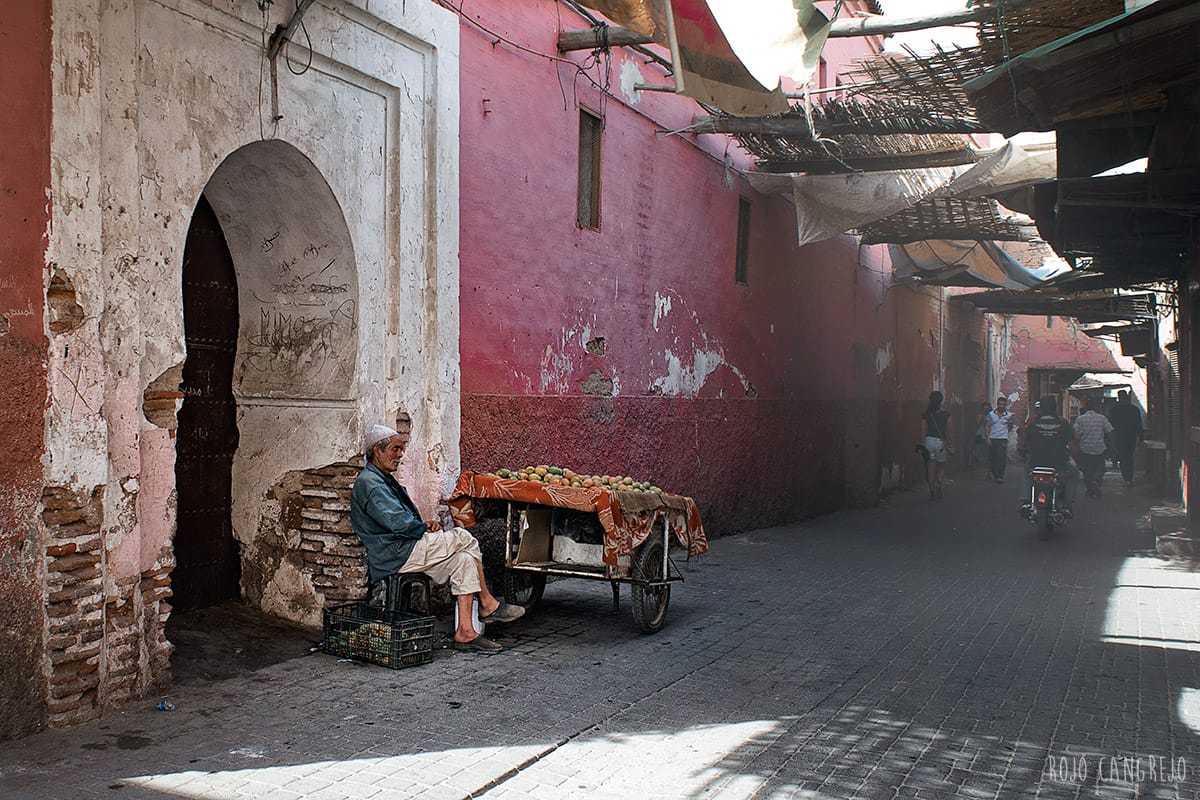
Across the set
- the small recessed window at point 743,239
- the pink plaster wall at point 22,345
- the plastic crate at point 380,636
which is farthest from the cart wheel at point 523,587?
the small recessed window at point 743,239

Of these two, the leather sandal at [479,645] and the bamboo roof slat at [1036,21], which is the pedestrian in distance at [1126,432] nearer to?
the bamboo roof slat at [1036,21]

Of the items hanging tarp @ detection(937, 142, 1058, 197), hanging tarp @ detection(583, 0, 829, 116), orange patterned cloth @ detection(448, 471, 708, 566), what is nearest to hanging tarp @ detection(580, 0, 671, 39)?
hanging tarp @ detection(583, 0, 829, 116)

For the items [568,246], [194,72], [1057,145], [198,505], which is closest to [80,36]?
[194,72]

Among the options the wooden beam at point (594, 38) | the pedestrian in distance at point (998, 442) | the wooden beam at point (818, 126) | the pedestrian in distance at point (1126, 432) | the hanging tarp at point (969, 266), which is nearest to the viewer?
the wooden beam at point (594, 38)

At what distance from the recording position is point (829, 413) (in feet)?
52.0

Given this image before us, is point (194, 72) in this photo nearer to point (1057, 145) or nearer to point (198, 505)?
point (198, 505)

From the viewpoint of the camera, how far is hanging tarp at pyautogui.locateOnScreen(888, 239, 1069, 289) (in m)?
17.1

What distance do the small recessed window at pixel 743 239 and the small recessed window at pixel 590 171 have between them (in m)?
3.63

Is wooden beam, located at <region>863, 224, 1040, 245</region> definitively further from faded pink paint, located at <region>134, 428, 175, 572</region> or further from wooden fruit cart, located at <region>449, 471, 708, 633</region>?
faded pink paint, located at <region>134, 428, 175, 572</region>

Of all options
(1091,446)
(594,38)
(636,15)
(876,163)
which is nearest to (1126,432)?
(1091,446)

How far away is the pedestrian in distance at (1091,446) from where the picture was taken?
703 inches

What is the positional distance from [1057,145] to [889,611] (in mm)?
4293

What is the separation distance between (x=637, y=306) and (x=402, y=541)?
475 cm

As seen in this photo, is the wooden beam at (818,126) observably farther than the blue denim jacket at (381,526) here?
Yes
